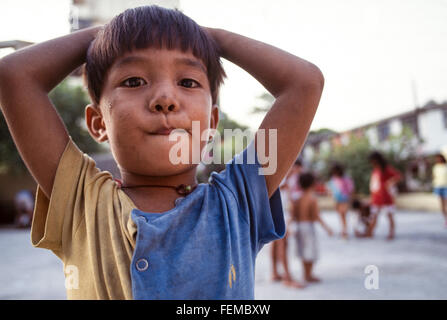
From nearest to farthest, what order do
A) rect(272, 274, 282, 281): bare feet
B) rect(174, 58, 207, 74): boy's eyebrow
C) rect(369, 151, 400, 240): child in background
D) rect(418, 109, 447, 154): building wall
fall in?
1. rect(174, 58, 207, 74): boy's eyebrow
2. rect(272, 274, 282, 281): bare feet
3. rect(369, 151, 400, 240): child in background
4. rect(418, 109, 447, 154): building wall

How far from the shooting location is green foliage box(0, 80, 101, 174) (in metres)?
13.7

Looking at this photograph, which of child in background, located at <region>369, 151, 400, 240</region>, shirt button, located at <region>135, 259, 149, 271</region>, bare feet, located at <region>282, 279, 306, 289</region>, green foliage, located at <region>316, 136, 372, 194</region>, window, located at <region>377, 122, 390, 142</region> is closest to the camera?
shirt button, located at <region>135, 259, 149, 271</region>

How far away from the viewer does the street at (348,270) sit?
12.6ft

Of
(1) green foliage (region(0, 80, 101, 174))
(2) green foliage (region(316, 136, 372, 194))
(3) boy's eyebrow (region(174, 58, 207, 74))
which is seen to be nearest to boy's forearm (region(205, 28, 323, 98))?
(3) boy's eyebrow (region(174, 58, 207, 74))

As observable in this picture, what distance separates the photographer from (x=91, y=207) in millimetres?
1073

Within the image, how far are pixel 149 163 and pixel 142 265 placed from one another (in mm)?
268

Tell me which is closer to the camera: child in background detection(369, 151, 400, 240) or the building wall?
child in background detection(369, 151, 400, 240)

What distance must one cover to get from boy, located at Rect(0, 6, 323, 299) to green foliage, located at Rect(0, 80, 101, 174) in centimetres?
1274

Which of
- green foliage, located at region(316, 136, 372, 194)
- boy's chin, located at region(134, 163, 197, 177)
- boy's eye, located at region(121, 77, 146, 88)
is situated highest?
green foliage, located at region(316, 136, 372, 194)

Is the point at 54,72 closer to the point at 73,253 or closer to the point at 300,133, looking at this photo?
the point at 73,253

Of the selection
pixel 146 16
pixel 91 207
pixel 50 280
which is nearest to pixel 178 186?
pixel 91 207

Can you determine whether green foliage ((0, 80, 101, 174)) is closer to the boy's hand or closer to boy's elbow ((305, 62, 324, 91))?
the boy's hand
